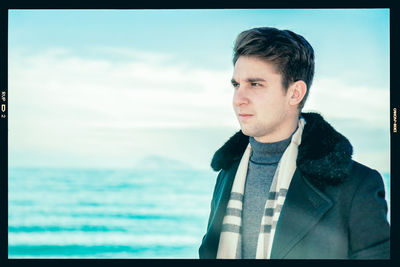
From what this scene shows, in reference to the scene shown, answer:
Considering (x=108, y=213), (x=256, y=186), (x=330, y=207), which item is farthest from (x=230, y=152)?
(x=108, y=213)

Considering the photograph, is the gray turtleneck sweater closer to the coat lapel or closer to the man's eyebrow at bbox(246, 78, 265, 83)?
the coat lapel

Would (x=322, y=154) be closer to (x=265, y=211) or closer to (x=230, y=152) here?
(x=265, y=211)

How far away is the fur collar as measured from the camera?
7.95ft

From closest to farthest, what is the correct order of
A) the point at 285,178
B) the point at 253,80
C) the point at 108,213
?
1. the point at 285,178
2. the point at 253,80
3. the point at 108,213

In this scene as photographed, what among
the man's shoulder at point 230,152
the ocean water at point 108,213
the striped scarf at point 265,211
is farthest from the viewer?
the ocean water at point 108,213

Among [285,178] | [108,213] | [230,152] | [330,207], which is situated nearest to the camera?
[330,207]

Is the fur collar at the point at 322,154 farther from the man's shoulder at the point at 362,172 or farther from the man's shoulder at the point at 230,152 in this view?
the man's shoulder at the point at 230,152

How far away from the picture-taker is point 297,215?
2.47 metres

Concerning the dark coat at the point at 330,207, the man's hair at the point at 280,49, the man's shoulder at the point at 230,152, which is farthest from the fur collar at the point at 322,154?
the man's shoulder at the point at 230,152

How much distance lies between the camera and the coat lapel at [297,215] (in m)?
2.44

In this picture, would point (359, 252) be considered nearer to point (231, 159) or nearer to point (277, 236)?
point (277, 236)

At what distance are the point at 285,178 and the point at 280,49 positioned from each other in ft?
2.07

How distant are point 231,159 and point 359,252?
0.78 meters
